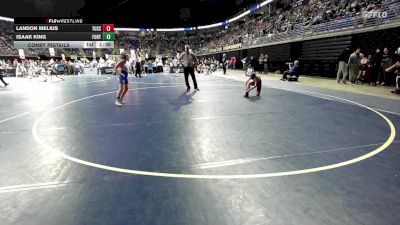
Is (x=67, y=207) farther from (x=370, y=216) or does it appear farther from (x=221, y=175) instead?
(x=370, y=216)

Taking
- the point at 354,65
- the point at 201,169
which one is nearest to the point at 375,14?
the point at 354,65

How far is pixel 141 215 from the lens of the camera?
255 cm

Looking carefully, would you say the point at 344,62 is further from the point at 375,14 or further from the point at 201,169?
the point at 201,169

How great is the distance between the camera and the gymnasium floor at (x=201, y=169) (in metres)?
2.60

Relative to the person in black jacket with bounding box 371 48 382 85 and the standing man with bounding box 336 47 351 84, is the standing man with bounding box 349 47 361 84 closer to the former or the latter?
the standing man with bounding box 336 47 351 84

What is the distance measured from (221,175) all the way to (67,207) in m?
1.73
